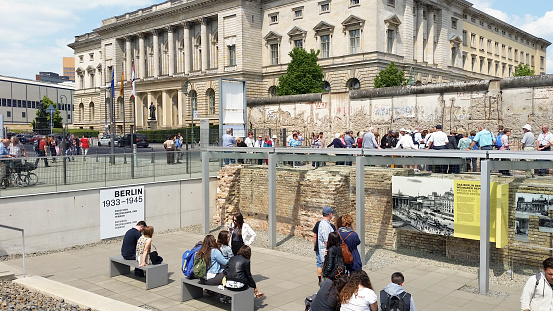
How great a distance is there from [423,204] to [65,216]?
35.6 ft

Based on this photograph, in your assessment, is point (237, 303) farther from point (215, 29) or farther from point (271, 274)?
point (215, 29)

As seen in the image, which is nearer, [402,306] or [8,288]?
[402,306]

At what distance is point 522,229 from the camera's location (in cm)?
1111

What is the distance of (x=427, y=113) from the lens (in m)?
26.7

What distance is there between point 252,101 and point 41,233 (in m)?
24.3

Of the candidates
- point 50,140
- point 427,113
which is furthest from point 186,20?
point 427,113

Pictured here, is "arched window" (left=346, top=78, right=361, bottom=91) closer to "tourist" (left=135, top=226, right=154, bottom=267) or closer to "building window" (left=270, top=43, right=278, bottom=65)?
"building window" (left=270, top=43, right=278, bottom=65)

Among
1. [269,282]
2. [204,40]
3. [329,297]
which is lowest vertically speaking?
[269,282]

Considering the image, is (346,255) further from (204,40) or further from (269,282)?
(204,40)

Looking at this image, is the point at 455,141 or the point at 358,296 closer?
the point at 358,296

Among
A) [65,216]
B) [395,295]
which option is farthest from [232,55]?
[395,295]

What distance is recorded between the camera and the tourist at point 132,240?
11.3m

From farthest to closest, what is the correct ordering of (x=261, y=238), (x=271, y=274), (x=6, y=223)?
(x=261, y=238), (x=6, y=223), (x=271, y=274)

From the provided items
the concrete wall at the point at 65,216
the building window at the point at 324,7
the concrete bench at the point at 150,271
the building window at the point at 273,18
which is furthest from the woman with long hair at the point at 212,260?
the building window at the point at 273,18
